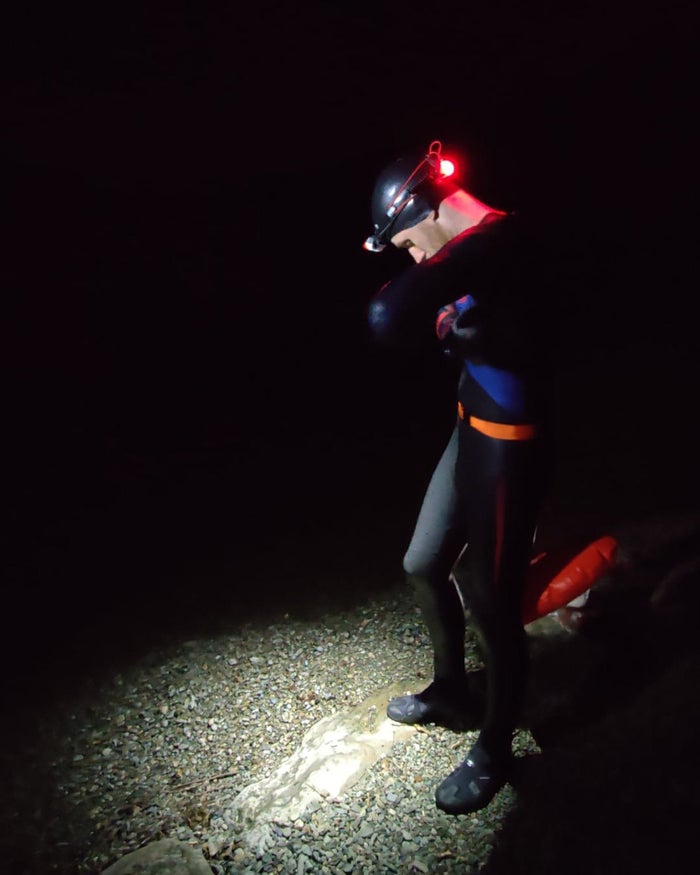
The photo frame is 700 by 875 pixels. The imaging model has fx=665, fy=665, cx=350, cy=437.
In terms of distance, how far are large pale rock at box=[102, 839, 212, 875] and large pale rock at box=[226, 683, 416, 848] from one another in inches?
8.9

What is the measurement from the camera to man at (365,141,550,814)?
234 centimetres

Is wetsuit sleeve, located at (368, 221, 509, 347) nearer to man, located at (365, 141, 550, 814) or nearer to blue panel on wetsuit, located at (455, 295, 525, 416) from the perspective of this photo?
man, located at (365, 141, 550, 814)

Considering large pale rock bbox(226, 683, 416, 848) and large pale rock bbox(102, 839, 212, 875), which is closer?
large pale rock bbox(102, 839, 212, 875)

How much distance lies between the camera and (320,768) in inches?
126

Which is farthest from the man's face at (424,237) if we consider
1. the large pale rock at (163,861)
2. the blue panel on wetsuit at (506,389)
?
the large pale rock at (163,861)

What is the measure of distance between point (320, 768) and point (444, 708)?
0.70 m

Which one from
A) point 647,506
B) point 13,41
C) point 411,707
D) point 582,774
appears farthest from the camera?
point 13,41

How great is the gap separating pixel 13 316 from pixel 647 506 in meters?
8.29

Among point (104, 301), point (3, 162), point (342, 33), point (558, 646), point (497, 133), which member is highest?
point (342, 33)

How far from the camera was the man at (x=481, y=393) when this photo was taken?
7.67ft

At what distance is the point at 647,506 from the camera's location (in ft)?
17.4

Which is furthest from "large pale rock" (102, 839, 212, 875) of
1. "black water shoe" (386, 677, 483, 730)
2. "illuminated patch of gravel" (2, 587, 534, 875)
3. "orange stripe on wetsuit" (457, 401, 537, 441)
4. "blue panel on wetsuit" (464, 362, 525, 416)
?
"blue panel on wetsuit" (464, 362, 525, 416)

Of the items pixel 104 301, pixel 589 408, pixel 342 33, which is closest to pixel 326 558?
pixel 589 408

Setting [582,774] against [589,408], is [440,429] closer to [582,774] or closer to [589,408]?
[589,408]
